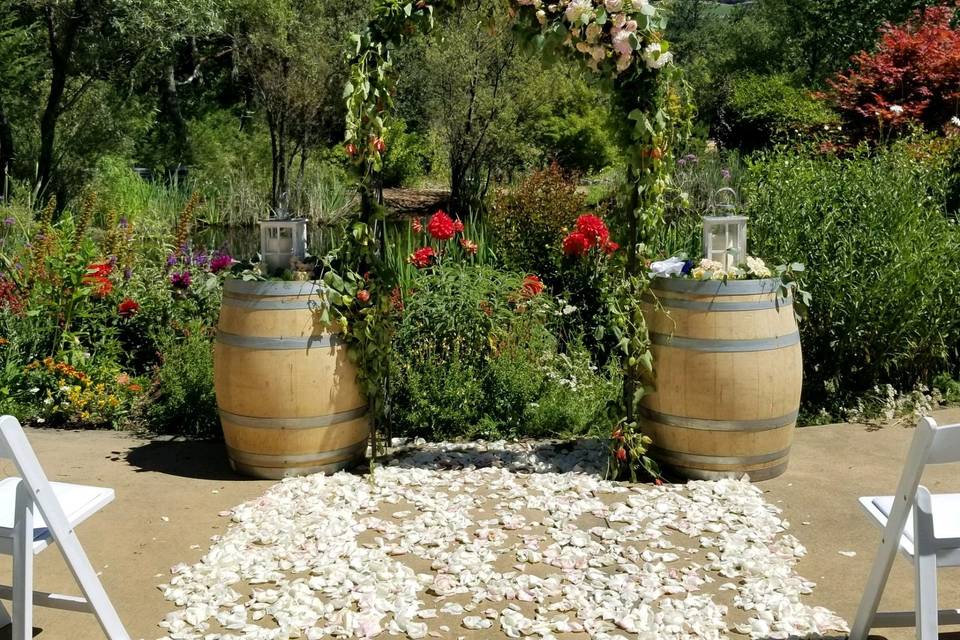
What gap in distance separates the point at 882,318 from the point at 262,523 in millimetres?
3607

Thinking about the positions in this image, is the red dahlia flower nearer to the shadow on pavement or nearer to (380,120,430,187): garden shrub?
the shadow on pavement

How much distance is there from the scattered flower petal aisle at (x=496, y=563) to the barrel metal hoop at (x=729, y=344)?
60cm

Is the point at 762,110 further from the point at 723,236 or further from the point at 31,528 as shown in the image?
the point at 31,528

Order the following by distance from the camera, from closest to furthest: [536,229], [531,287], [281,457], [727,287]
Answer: [727,287], [281,457], [531,287], [536,229]

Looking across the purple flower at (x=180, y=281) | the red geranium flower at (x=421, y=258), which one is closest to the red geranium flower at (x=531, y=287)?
the red geranium flower at (x=421, y=258)

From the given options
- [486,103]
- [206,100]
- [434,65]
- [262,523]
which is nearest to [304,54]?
[434,65]

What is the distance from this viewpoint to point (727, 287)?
154 inches

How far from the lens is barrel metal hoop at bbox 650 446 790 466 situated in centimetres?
406

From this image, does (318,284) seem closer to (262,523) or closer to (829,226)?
(262,523)

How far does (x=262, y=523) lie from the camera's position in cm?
368

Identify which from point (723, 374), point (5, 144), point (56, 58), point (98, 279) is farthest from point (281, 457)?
point (5, 144)

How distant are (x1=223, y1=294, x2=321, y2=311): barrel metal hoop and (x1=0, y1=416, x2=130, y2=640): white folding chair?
1423mm

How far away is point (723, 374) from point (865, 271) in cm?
181

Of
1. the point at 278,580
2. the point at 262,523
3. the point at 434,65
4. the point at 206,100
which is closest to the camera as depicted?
the point at 278,580
